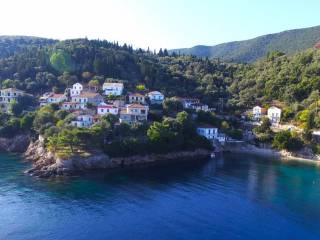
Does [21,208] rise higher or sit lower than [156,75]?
lower

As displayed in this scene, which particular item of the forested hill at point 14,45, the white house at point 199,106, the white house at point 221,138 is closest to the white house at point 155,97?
the white house at point 199,106

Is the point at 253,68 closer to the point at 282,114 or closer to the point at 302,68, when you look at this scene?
the point at 302,68

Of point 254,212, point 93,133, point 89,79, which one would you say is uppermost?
point 89,79

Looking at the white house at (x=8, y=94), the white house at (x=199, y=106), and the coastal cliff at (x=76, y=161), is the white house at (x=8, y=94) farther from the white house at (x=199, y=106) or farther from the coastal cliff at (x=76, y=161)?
the white house at (x=199, y=106)

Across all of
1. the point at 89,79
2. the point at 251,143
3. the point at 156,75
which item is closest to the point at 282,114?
the point at 251,143

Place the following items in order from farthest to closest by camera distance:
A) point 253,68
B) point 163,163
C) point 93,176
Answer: point 253,68 < point 163,163 < point 93,176

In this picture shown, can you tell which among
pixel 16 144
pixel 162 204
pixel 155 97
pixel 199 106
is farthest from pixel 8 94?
pixel 162 204

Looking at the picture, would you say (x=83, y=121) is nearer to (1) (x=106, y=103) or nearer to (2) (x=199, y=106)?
(1) (x=106, y=103)
